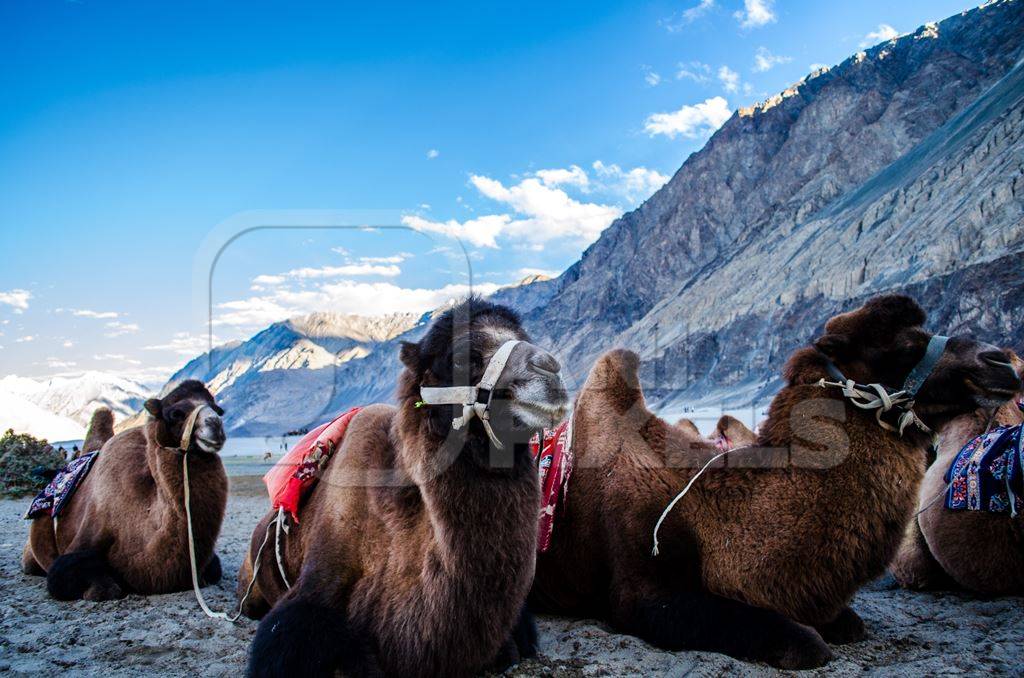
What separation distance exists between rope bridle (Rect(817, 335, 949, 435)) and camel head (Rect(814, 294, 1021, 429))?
3 cm

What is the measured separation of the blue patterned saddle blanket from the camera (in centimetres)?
511

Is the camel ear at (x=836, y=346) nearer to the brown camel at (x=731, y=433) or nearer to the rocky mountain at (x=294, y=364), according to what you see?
the brown camel at (x=731, y=433)

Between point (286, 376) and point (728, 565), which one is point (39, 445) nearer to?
point (286, 376)

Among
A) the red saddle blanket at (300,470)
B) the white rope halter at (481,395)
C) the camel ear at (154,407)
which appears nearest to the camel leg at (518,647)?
the white rope halter at (481,395)

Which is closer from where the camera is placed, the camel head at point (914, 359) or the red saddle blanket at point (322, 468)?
the camel head at point (914, 359)

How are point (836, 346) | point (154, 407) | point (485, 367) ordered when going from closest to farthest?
point (485, 367) → point (836, 346) → point (154, 407)

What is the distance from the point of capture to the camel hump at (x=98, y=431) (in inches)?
340

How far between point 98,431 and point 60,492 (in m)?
1.30

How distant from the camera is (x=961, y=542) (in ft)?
18.1

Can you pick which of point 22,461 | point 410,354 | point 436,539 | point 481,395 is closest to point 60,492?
point 410,354

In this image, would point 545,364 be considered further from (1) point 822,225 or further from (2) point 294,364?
Result: (1) point 822,225

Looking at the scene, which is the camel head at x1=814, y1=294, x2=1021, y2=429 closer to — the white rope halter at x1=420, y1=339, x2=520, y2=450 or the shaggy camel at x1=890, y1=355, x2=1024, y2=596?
the shaggy camel at x1=890, y1=355, x2=1024, y2=596

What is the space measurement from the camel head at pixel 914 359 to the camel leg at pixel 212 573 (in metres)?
5.71

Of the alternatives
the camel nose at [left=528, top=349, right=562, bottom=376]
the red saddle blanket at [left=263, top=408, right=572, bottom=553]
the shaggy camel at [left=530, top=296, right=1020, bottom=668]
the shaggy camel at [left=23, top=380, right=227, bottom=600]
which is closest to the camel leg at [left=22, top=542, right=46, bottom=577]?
the shaggy camel at [left=23, top=380, right=227, bottom=600]
